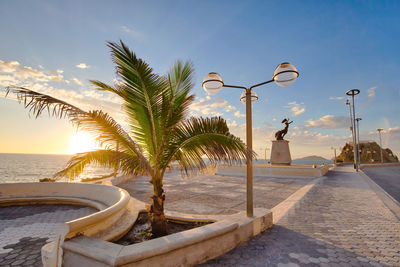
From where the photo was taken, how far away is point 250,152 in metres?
3.80

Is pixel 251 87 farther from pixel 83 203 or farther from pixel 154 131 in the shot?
pixel 83 203

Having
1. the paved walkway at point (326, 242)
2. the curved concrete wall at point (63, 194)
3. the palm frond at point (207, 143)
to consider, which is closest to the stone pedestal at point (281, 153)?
the paved walkway at point (326, 242)

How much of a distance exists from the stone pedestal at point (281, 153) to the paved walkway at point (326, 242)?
1434 cm

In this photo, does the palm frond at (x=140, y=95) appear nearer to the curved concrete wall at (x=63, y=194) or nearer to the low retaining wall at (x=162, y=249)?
the low retaining wall at (x=162, y=249)

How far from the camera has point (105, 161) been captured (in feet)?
12.9

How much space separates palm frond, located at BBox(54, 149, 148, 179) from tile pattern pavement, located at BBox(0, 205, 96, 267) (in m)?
1.51

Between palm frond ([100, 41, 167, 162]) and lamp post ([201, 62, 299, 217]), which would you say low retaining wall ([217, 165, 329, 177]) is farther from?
palm frond ([100, 41, 167, 162])

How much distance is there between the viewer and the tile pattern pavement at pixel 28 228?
3.46 meters

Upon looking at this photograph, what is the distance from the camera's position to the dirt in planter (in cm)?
366

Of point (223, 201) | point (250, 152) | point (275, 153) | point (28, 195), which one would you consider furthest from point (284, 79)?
point (275, 153)

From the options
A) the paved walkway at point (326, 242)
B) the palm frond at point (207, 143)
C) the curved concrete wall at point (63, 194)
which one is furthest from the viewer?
the curved concrete wall at point (63, 194)

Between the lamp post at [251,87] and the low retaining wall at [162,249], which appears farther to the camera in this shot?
the lamp post at [251,87]

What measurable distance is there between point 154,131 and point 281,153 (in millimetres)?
19521

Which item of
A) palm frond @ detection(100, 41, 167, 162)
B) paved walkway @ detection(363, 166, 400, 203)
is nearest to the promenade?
palm frond @ detection(100, 41, 167, 162)
